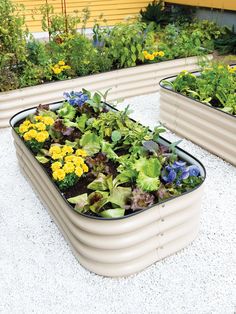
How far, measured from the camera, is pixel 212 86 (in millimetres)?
3443

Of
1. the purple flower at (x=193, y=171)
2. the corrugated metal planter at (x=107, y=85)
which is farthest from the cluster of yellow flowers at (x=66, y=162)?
the corrugated metal planter at (x=107, y=85)

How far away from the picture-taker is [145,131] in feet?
8.76

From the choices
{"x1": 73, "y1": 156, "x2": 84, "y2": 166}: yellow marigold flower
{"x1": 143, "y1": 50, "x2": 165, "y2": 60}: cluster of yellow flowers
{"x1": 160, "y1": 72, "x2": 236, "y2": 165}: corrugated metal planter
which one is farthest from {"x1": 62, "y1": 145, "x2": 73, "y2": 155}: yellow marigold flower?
{"x1": 143, "y1": 50, "x2": 165, "y2": 60}: cluster of yellow flowers

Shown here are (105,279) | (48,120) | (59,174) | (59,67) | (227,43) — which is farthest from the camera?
(227,43)

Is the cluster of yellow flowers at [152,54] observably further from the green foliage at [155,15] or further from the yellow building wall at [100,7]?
the green foliage at [155,15]

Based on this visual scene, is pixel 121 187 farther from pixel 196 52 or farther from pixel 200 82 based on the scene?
pixel 196 52

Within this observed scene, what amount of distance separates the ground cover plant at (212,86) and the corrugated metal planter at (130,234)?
47.6 inches

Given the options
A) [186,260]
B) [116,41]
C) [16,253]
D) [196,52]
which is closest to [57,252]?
[16,253]

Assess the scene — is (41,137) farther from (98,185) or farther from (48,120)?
(98,185)

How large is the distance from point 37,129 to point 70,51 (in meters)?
2.13

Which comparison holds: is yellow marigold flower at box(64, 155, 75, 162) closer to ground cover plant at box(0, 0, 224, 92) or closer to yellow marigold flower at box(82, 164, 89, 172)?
yellow marigold flower at box(82, 164, 89, 172)

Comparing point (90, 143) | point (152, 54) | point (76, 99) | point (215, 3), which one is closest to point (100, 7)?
point (215, 3)

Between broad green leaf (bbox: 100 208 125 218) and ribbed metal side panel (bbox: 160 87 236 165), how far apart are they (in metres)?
1.44

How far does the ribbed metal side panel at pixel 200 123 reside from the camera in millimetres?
3068
